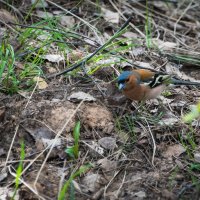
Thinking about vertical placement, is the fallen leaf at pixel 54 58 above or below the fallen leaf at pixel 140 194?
above

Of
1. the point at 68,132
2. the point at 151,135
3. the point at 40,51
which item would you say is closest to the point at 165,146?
the point at 151,135

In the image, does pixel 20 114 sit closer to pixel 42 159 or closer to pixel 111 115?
pixel 42 159

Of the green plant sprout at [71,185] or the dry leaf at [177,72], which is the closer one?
the green plant sprout at [71,185]

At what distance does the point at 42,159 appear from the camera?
12.3ft

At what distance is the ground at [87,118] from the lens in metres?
3.55

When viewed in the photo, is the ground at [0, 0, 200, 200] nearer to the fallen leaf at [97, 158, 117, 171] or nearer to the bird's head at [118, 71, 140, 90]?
the fallen leaf at [97, 158, 117, 171]

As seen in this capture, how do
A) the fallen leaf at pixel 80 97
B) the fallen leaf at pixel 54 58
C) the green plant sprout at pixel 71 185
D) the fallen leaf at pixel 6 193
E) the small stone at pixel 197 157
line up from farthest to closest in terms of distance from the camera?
the fallen leaf at pixel 54 58, the fallen leaf at pixel 80 97, the small stone at pixel 197 157, the fallen leaf at pixel 6 193, the green plant sprout at pixel 71 185

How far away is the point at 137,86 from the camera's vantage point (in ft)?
15.3

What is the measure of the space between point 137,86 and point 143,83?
0.50ft

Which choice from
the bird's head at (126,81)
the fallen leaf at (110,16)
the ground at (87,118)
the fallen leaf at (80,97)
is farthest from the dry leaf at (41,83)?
the fallen leaf at (110,16)

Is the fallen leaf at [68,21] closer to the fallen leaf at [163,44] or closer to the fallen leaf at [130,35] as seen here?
the fallen leaf at [130,35]

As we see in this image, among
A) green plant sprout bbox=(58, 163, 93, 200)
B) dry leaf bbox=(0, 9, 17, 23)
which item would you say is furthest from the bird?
dry leaf bbox=(0, 9, 17, 23)

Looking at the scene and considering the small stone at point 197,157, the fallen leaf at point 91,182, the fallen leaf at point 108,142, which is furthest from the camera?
the fallen leaf at point 108,142

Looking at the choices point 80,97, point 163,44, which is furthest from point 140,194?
point 163,44
